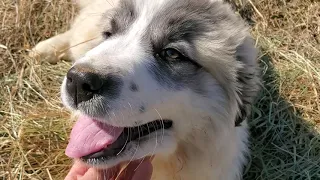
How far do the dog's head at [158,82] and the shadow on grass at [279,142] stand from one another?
1.05 meters

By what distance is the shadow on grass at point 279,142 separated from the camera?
3.75 m

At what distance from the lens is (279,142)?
13.0 feet

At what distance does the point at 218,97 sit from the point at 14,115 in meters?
1.83

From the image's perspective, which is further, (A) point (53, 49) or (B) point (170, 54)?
(A) point (53, 49)

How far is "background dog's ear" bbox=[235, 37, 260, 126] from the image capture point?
9.28 ft

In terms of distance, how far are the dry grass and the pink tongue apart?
91cm

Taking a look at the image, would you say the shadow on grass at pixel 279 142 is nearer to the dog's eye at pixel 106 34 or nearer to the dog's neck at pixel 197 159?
the dog's neck at pixel 197 159

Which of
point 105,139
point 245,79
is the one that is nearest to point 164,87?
point 105,139

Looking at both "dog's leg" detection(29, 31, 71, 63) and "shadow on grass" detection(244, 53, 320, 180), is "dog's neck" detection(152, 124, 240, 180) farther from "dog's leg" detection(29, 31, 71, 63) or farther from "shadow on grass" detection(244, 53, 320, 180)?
"dog's leg" detection(29, 31, 71, 63)

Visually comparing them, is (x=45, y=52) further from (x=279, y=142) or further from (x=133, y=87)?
(x=133, y=87)

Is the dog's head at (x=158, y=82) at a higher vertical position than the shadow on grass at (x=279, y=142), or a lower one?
higher

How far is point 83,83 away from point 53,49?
2.20 metres

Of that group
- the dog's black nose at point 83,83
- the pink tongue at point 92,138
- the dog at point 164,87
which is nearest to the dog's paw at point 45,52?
the dog at point 164,87

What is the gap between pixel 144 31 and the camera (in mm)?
2672
